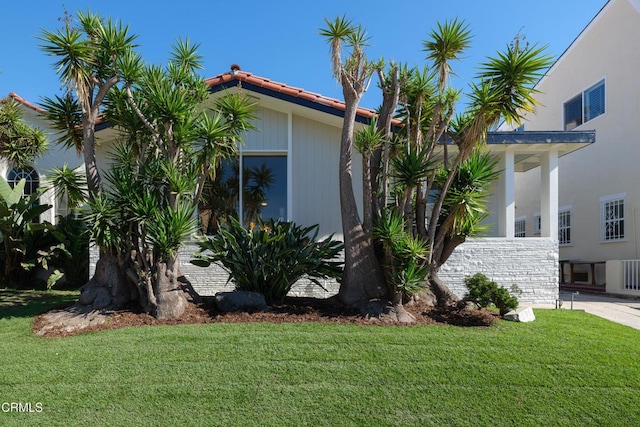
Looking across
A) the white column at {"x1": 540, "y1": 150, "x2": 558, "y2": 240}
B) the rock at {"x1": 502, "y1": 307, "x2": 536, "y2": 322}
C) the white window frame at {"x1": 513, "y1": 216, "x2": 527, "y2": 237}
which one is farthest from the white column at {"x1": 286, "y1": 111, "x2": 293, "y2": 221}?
the white window frame at {"x1": 513, "y1": 216, "x2": 527, "y2": 237}

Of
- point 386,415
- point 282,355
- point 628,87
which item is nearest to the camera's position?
point 386,415

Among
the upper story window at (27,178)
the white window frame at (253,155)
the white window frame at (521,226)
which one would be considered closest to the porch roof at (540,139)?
the white window frame at (253,155)

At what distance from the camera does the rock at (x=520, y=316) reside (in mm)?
6094

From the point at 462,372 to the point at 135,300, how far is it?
5.17m

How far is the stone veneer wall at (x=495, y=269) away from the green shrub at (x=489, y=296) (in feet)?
8.10

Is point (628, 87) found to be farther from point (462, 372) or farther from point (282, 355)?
point (282, 355)

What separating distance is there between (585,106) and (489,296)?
11.7 meters

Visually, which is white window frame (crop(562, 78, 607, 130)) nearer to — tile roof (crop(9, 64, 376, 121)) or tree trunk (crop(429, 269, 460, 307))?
tile roof (crop(9, 64, 376, 121))

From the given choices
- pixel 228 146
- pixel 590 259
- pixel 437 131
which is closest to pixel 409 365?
pixel 437 131

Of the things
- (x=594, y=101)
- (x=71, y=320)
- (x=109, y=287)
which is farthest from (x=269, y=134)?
(x=594, y=101)

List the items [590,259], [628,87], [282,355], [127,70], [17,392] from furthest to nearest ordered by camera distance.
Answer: [590,259] < [628,87] < [127,70] < [282,355] < [17,392]

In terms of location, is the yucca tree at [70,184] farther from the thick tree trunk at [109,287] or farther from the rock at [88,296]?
the rock at [88,296]

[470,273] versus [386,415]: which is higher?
[470,273]

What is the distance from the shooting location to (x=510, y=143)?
8.69 meters
